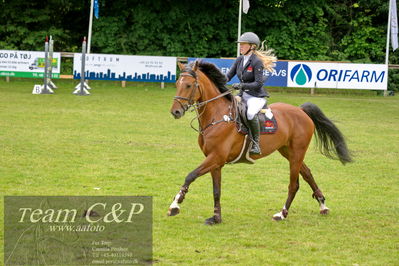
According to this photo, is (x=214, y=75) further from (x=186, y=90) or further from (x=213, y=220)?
(x=213, y=220)

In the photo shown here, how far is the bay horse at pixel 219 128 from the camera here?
29.7 ft

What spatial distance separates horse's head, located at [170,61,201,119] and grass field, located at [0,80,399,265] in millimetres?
1548

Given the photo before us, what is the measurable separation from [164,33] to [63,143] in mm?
24982

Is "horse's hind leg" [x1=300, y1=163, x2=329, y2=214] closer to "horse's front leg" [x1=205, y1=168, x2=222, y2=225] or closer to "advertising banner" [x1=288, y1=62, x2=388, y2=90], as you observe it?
"horse's front leg" [x1=205, y1=168, x2=222, y2=225]

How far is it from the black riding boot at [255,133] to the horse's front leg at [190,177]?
712 mm

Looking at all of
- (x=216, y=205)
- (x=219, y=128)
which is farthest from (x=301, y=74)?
(x=216, y=205)

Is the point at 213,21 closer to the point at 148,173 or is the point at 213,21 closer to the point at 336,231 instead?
the point at 148,173

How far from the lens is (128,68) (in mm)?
32531

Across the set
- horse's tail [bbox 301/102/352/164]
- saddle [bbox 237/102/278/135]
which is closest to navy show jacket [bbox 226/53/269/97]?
saddle [bbox 237/102/278/135]

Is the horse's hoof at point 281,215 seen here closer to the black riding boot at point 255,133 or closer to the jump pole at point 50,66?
the black riding boot at point 255,133

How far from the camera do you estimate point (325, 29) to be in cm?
4316

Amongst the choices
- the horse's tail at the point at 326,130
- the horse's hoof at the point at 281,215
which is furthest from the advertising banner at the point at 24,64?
the horse's hoof at the point at 281,215

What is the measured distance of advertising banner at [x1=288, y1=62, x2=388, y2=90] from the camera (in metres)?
32.1

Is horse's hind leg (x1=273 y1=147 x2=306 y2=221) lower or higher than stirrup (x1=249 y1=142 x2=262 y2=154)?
lower
